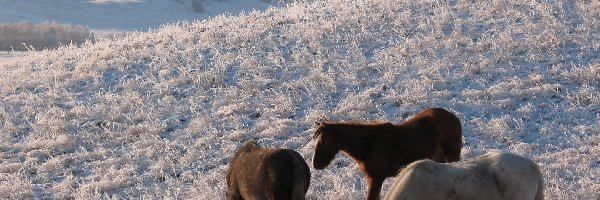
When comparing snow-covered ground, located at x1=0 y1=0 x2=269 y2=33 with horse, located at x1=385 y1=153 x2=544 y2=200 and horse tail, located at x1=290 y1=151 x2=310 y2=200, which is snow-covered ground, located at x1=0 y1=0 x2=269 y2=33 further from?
horse, located at x1=385 y1=153 x2=544 y2=200

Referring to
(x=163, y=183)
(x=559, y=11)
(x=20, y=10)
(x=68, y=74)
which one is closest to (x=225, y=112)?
(x=163, y=183)

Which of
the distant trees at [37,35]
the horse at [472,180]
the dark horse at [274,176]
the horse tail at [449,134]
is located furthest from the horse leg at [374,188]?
the distant trees at [37,35]

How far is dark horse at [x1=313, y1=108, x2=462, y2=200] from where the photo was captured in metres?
7.93

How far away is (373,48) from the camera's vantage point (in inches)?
633

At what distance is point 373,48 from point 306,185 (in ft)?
31.0

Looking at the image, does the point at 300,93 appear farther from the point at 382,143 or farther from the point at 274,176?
the point at 274,176

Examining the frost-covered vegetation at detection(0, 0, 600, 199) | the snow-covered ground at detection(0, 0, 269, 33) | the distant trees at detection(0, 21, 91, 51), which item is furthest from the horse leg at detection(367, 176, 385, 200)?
the snow-covered ground at detection(0, 0, 269, 33)

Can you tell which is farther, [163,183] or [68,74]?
[68,74]

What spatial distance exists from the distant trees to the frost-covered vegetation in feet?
64.9

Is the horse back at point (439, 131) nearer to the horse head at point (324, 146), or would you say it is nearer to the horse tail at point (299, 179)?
the horse head at point (324, 146)

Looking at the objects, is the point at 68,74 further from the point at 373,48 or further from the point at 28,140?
the point at 373,48

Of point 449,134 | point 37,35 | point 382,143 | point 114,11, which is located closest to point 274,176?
point 382,143

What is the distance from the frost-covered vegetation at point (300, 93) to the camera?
422 inches

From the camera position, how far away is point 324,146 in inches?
311
